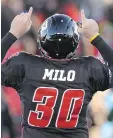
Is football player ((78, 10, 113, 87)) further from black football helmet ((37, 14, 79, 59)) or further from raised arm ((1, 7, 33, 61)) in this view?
raised arm ((1, 7, 33, 61))

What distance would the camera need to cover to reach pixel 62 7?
591cm

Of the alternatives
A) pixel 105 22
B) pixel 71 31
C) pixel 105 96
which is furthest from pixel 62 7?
pixel 71 31

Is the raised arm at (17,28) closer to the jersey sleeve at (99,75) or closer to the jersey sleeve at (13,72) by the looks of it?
the jersey sleeve at (13,72)

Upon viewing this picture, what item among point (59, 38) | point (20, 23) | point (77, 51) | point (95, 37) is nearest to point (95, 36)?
point (95, 37)

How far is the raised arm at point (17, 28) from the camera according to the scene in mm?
2342

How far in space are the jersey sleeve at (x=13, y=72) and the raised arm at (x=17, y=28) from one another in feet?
0.20

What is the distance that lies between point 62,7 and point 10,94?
1.35 metres

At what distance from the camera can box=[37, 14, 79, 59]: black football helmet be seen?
92.1 inches

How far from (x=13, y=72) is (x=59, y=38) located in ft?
0.94

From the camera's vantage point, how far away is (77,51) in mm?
5691

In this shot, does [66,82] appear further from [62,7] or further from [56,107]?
[62,7]

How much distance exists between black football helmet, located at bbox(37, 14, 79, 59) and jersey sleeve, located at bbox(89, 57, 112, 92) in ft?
0.46

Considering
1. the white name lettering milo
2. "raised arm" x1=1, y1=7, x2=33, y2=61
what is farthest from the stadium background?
the white name lettering milo

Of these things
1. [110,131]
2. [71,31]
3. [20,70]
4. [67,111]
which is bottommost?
[110,131]
